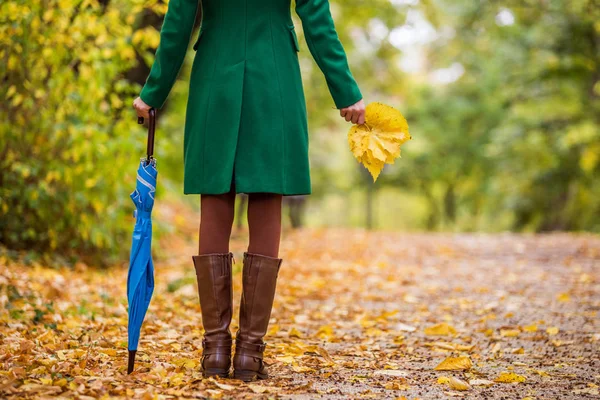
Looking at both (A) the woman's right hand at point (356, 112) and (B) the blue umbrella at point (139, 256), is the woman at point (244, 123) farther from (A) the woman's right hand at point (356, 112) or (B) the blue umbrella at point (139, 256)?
(B) the blue umbrella at point (139, 256)

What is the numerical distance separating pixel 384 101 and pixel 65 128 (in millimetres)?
11333

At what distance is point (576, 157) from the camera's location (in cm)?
1380

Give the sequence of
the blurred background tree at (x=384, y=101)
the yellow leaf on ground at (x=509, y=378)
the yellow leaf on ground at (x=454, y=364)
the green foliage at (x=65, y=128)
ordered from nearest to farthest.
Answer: the yellow leaf on ground at (x=509, y=378), the yellow leaf on ground at (x=454, y=364), the green foliage at (x=65, y=128), the blurred background tree at (x=384, y=101)

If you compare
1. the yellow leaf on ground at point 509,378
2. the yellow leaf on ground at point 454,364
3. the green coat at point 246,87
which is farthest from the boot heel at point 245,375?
the yellow leaf on ground at point 509,378

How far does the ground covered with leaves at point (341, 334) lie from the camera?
97.4 inches

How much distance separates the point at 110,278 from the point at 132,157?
1.03 m

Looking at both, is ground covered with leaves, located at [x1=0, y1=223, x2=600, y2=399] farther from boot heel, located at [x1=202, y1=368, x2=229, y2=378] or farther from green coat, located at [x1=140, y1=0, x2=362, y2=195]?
green coat, located at [x1=140, y1=0, x2=362, y2=195]

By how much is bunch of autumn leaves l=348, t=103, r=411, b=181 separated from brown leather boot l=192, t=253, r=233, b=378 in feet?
2.31

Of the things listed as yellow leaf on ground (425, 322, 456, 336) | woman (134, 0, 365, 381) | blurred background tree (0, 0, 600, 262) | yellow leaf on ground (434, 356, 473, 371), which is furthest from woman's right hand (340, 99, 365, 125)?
blurred background tree (0, 0, 600, 262)

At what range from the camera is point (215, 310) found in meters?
2.55

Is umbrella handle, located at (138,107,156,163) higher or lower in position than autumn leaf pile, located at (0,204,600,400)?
higher

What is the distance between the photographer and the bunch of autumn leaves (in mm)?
2615

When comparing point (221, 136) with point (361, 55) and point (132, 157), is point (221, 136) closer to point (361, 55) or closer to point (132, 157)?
point (132, 157)

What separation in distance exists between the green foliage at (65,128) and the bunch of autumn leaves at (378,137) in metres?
2.59
